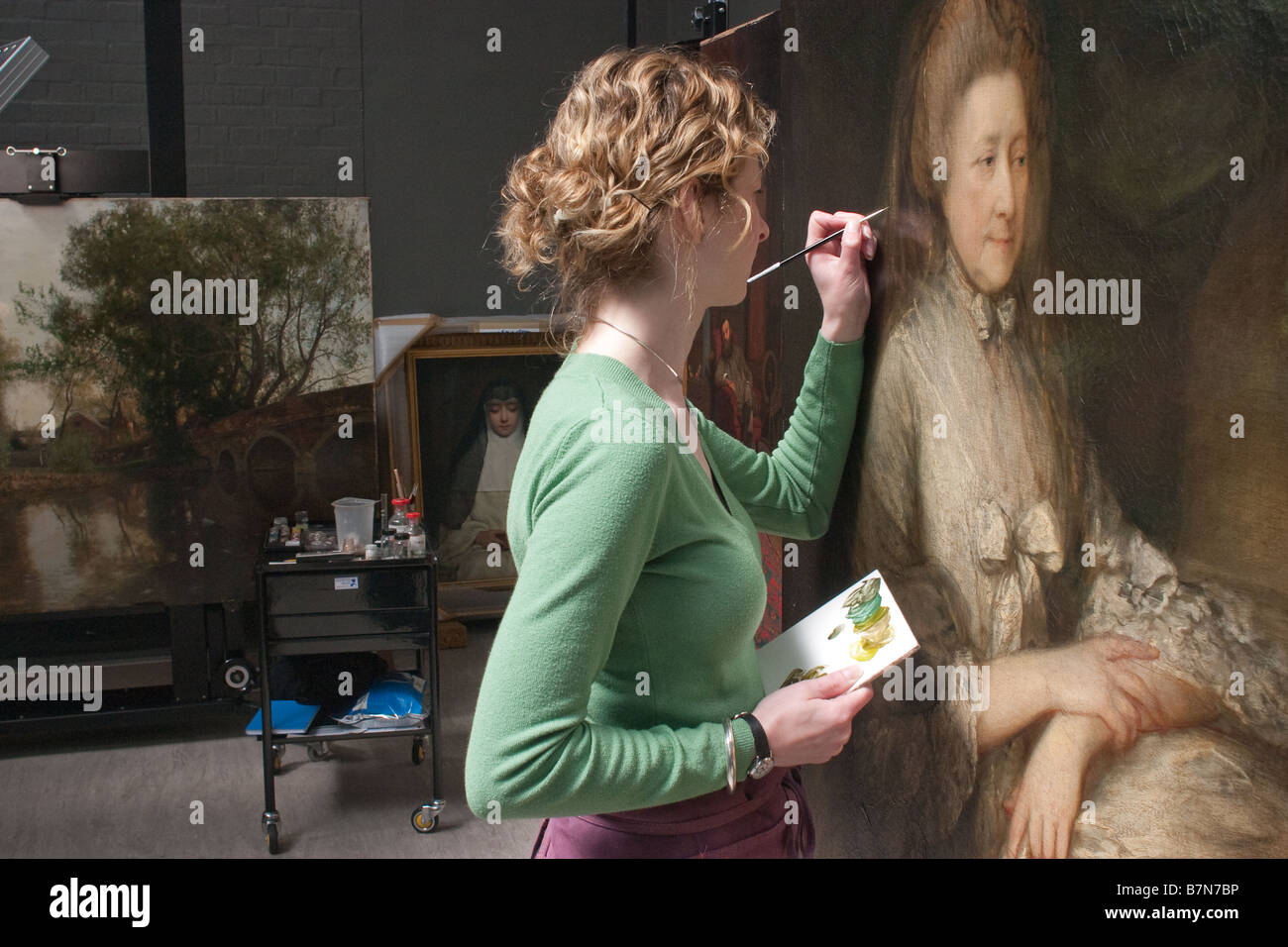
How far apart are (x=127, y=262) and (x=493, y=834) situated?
239cm

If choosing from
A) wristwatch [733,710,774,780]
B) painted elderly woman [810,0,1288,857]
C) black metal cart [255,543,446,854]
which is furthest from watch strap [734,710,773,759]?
black metal cart [255,543,446,854]

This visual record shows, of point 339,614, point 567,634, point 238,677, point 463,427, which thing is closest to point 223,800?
point 238,677

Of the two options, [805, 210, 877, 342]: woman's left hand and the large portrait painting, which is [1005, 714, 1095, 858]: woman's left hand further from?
[805, 210, 877, 342]: woman's left hand

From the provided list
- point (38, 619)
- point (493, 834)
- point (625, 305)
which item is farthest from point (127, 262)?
point (625, 305)

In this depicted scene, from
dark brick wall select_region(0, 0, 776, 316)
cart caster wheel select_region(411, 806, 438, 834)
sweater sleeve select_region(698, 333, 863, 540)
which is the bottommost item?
cart caster wheel select_region(411, 806, 438, 834)

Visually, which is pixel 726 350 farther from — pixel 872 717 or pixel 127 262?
pixel 127 262

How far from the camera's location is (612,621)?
1.12 meters

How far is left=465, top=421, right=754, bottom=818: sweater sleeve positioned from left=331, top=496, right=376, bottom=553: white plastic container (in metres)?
2.69

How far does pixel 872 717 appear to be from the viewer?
164cm

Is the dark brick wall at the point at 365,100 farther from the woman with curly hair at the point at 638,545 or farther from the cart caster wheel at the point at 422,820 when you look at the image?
the woman with curly hair at the point at 638,545

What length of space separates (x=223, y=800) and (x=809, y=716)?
3.25 m

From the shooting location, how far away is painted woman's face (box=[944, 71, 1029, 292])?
1164mm
